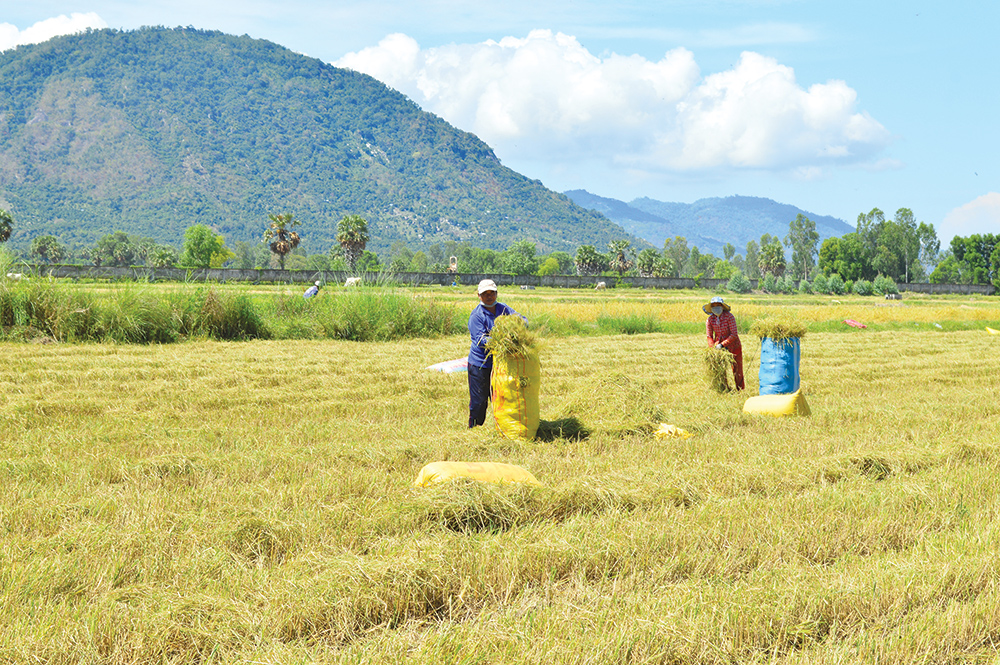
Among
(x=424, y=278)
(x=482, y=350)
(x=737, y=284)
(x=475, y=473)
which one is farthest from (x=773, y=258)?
(x=475, y=473)

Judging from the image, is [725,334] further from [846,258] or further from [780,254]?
[780,254]

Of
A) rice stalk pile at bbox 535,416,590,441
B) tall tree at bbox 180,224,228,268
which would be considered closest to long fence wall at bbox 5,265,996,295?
rice stalk pile at bbox 535,416,590,441

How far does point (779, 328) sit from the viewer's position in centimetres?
1080

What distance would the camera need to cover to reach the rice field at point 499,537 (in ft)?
10.9

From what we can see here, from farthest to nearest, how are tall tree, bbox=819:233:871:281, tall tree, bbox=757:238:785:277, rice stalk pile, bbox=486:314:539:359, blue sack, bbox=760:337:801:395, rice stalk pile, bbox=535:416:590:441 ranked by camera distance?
tall tree, bbox=757:238:785:277 < tall tree, bbox=819:233:871:281 < blue sack, bbox=760:337:801:395 < rice stalk pile, bbox=535:416:590:441 < rice stalk pile, bbox=486:314:539:359

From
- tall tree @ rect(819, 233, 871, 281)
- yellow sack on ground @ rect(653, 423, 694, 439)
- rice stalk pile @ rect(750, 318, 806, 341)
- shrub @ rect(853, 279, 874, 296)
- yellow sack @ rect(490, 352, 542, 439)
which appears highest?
tall tree @ rect(819, 233, 871, 281)

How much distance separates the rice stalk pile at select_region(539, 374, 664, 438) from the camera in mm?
8141

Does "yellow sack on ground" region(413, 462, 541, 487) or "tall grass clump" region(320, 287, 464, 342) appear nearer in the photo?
"yellow sack on ground" region(413, 462, 541, 487)

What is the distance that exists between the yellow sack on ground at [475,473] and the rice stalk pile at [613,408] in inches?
93.8

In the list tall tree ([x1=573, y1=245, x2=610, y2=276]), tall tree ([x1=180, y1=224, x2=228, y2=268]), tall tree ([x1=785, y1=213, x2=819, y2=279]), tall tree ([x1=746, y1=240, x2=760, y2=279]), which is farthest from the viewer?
tall tree ([x1=746, y1=240, x2=760, y2=279])

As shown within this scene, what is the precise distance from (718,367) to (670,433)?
3.73 meters

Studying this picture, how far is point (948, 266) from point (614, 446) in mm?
120763

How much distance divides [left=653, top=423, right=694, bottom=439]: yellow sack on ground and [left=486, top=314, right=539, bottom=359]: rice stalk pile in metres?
1.64

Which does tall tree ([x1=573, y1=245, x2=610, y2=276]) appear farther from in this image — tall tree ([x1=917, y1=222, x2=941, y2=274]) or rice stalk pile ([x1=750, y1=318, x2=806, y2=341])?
rice stalk pile ([x1=750, y1=318, x2=806, y2=341])
